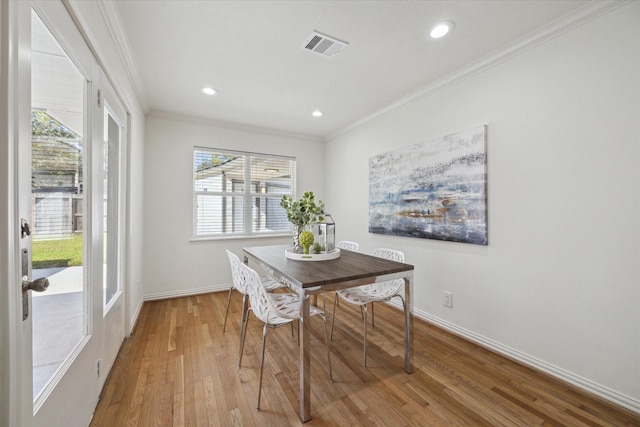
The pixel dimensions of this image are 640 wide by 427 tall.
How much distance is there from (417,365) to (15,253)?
2.36m

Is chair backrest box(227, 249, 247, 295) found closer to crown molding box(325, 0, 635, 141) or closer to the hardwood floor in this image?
the hardwood floor

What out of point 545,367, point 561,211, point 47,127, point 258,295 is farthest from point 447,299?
point 47,127

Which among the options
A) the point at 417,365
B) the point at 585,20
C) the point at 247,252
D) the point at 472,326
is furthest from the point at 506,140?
the point at 247,252

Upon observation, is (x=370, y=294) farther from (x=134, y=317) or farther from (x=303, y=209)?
(x=134, y=317)

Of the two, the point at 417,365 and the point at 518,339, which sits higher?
the point at 518,339

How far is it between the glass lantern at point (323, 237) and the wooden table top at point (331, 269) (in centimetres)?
16

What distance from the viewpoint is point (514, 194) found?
2121 mm

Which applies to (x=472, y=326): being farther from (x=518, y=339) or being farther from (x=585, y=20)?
(x=585, y=20)

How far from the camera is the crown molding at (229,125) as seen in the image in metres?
3.52

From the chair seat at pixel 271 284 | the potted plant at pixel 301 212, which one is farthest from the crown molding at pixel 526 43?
the chair seat at pixel 271 284

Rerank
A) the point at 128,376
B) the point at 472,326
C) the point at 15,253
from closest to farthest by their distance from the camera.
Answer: the point at 15,253
the point at 128,376
the point at 472,326

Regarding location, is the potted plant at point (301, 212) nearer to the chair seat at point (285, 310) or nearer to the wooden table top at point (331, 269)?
the wooden table top at point (331, 269)

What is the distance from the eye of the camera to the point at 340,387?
1800mm

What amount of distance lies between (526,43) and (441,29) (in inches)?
27.4
